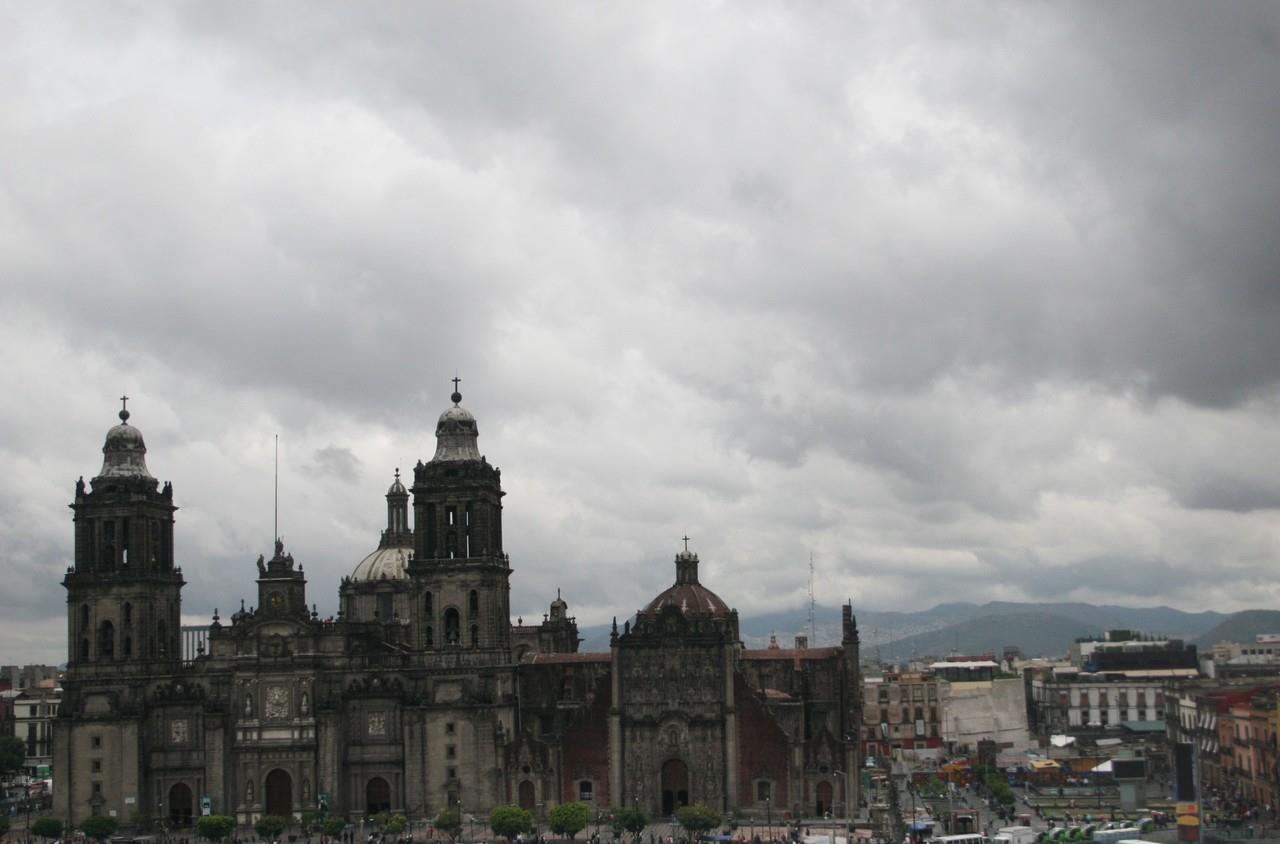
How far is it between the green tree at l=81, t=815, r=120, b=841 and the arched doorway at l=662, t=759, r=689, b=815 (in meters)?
33.8

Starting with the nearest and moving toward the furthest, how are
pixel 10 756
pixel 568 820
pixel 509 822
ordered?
pixel 509 822 → pixel 568 820 → pixel 10 756

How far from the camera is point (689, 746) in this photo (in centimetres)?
11600

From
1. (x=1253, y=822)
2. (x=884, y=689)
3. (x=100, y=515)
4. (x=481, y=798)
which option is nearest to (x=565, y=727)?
(x=481, y=798)

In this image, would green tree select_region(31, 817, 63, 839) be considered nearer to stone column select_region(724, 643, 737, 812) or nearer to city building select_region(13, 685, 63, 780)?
stone column select_region(724, 643, 737, 812)

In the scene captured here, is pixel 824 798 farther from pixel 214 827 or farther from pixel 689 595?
pixel 214 827

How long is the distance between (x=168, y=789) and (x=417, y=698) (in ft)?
55.8

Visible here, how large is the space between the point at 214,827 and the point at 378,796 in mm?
13831

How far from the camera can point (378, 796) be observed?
387 ft

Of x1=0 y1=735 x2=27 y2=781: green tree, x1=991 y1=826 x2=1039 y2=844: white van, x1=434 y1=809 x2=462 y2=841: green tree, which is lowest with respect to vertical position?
x1=991 y1=826 x2=1039 y2=844: white van

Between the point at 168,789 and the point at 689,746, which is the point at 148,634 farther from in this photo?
the point at 689,746

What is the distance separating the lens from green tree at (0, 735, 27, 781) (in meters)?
149

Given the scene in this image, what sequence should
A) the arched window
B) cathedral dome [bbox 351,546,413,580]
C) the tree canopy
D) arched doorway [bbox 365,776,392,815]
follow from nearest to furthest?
the tree canopy, arched doorway [bbox 365,776,392,815], the arched window, cathedral dome [bbox 351,546,413,580]

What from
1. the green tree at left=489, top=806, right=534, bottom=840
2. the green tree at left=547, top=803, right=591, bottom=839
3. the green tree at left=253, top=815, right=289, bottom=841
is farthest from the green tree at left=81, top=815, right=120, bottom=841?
the green tree at left=547, top=803, right=591, bottom=839

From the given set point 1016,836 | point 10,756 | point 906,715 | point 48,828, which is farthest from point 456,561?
point 906,715
